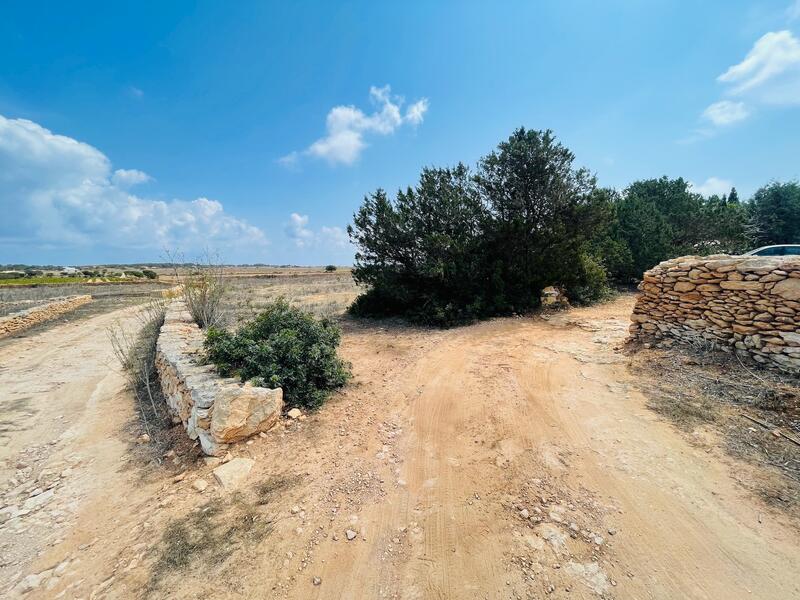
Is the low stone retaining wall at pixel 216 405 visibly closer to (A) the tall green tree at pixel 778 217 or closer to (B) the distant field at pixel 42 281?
(A) the tall green tree at pixel 778 217

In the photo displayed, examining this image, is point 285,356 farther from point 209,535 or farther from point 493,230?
point 493,230

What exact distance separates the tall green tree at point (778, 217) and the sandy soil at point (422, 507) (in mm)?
29203

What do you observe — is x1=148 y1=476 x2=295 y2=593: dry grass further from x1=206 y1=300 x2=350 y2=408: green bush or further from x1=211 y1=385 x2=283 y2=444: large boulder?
x1=206 y1=300 x2=350 y2=408: green bush

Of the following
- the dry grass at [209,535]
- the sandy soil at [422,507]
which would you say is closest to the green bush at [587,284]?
the sandy soil at [422,507]

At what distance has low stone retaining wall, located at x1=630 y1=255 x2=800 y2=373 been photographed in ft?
15.8

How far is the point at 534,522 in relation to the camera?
2803 millimetres

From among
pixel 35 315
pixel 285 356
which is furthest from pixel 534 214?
pixel 35 315

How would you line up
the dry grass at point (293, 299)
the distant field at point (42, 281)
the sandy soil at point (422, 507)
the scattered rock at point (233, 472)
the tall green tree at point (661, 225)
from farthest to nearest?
1. the distant field at point (42, 281)
2. the tall green tree at point (661, 225)
3. the dry grass at point (293, 299)
4. the scattered rock at point (233, 472)
5. the sandy soil at point (422, 507)

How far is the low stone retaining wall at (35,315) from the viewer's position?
1217cm

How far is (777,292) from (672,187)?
66.2 ft

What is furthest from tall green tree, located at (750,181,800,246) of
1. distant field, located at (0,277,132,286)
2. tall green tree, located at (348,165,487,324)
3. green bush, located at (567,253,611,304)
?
distant field, located at (0,277,132,286)

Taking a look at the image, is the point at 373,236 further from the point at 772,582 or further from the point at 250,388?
the point at 772,582

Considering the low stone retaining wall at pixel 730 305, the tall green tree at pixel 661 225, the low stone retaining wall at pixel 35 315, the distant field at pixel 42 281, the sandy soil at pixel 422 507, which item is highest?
the tall green tree at pixel 661 225

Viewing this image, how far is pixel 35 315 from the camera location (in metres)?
14.0
